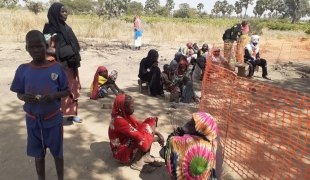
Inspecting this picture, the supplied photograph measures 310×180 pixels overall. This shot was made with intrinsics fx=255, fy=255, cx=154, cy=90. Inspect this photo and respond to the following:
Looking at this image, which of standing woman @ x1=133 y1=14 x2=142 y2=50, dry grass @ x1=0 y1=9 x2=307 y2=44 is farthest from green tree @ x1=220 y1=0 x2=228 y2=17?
standing woman @ x1=133 y1=14 x2=142 y2=50

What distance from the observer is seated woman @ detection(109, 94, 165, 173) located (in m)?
3.06

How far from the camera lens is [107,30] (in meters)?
17.3

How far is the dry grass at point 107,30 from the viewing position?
15.5 metres

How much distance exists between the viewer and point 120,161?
130 inches

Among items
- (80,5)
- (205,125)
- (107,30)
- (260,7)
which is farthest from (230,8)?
(205,125)

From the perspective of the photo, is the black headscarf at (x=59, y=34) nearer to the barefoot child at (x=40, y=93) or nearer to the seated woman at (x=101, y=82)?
the barefoot child at (x=40, y=93)

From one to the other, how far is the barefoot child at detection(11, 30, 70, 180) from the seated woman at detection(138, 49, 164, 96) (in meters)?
3.97

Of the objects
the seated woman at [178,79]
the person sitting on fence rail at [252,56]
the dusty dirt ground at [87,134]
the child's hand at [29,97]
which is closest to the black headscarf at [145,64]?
the dusty dirt ground at [87,134]

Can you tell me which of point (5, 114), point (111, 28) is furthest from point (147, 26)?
point (5, 114)

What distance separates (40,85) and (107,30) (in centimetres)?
1569

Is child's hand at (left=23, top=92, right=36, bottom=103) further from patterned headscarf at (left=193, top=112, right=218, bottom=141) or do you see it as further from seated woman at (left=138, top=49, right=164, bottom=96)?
seated woman at (left=138, top=49, right=164, bottom=96)

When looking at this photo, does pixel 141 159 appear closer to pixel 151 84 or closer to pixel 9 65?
pixel 151 84

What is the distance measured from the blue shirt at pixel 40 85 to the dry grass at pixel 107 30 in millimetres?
13400

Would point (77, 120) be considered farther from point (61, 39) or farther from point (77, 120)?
point (61, 39)
